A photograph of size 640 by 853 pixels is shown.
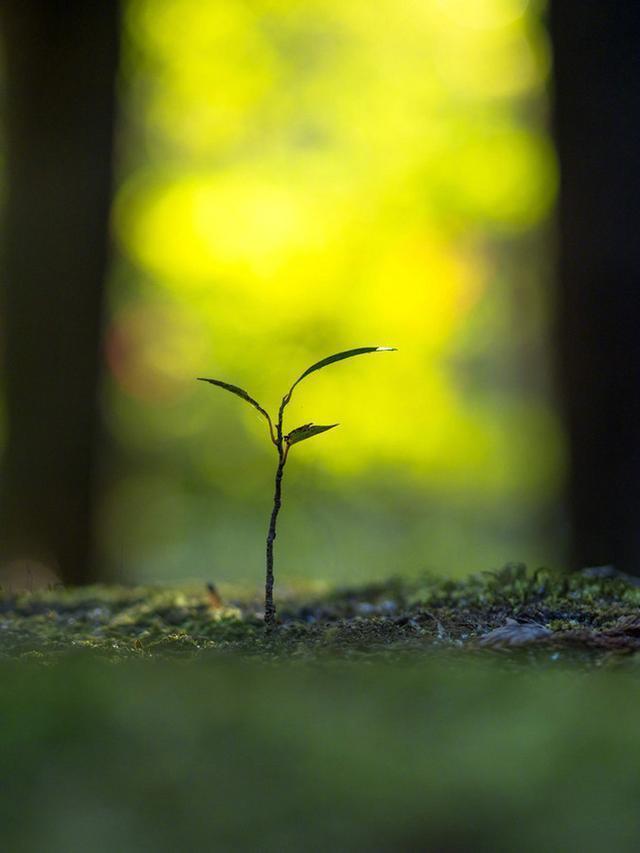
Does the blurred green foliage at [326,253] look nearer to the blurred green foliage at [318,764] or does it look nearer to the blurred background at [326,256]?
the blurred background at [326,256]

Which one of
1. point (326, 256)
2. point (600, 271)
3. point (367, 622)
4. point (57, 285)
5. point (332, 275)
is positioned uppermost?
point (326, 256)

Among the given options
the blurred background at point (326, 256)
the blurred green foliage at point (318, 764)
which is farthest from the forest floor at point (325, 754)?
the blurred background at point (326, 256)

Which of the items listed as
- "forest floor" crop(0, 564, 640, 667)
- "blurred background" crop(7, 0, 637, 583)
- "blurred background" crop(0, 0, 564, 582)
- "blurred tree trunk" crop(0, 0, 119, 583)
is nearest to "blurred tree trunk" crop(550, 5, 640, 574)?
"forest floor" crop(0, 564, 640, 667)

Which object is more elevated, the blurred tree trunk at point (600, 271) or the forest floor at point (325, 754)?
the blurred tree trunk at point (600, 271)

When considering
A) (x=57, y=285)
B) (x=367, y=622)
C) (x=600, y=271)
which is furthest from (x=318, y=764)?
(x=57, y=285)

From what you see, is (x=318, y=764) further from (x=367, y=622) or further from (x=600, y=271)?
(x=600, y=271)

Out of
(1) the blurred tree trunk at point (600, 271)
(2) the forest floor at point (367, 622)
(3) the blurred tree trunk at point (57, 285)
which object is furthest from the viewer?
(3) the blurred tree trunk at point (57, 285)

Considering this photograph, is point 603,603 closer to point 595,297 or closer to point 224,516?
point 595,297
